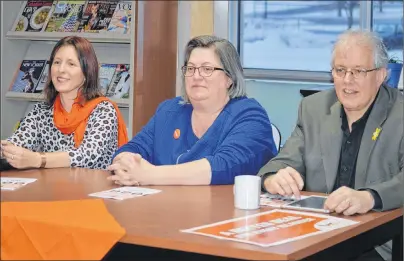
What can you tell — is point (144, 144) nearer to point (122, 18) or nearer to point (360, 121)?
point (360, 121)

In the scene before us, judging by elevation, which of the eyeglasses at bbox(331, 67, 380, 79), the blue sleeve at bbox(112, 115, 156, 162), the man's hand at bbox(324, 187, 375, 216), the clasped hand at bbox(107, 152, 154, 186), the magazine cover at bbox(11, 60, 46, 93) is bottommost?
the man's hand at bbox(324, 187, 375, 216)

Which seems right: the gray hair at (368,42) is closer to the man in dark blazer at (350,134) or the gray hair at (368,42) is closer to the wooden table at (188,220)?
the man in dark blazer at (350,134)

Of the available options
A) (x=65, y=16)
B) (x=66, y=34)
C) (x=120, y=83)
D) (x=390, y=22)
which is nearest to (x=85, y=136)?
(x=120, y=83)

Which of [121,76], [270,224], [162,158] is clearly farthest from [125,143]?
[121,76]

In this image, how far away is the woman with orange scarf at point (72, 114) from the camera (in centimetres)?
331

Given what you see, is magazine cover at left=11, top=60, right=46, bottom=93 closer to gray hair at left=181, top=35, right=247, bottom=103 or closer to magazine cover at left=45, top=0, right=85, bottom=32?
magazine cover at left=45, top=0, right=85, bottom=32

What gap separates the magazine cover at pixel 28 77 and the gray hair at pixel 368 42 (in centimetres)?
302

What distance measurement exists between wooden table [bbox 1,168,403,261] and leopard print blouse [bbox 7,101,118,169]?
0.82ft

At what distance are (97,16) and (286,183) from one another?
9.54ft

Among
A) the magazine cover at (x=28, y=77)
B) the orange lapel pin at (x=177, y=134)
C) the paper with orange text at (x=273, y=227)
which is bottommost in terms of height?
the paper with orange text at (x=273, y=227)

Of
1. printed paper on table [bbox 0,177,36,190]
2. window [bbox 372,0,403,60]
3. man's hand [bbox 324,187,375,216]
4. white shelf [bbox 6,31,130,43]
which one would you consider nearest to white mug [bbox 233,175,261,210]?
man's hand [bbox 324,187,375,216]

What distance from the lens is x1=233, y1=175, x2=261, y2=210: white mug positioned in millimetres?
2379

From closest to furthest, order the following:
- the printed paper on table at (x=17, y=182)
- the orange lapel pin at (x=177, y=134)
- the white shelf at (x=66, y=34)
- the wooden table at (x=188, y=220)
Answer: the wooden table at (x=188, y=220) < the printed paper on table at (x=17, y=182) < the orange lapel pin at (x=177, y=134) < the white shelf at (x=66, y=34)

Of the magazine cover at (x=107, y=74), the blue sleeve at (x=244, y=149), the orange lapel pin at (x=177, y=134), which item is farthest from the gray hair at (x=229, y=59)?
the magazine cover at (x=107, y=74)
